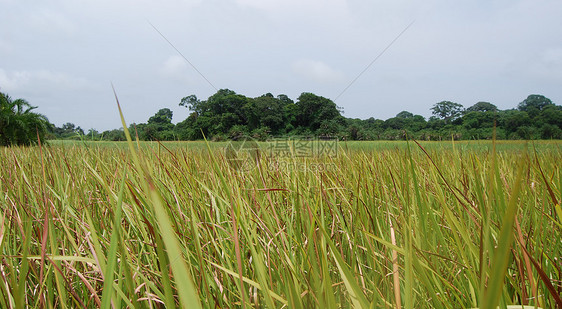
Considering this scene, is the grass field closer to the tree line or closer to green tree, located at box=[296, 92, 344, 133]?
the tree line

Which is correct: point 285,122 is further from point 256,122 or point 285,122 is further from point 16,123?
point 16,123

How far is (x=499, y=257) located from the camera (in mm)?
159

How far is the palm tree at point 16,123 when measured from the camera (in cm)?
810

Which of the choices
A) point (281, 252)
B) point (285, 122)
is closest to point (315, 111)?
point (285, 122)

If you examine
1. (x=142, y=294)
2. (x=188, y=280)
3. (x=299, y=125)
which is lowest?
(x=142, y=294)

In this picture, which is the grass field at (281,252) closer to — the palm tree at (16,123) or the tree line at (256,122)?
the tree line at (256,122)

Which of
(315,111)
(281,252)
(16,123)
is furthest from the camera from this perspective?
(315,111)

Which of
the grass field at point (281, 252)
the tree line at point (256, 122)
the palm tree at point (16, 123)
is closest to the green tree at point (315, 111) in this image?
the tree line at point (256, 122)

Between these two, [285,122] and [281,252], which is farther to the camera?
[285,122]

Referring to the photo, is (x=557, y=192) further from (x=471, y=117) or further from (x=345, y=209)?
(x=471, y=117)

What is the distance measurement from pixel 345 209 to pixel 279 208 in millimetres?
245

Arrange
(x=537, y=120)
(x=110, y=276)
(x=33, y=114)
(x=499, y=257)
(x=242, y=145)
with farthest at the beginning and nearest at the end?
(x=537, y=120) < (x=33, y=114) < (x=242, y=145) < (x=110, y=276) < (x=499, y=257)

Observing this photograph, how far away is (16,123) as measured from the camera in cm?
823

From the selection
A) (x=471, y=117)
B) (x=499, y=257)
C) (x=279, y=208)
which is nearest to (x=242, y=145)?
(x=279, y=208)
